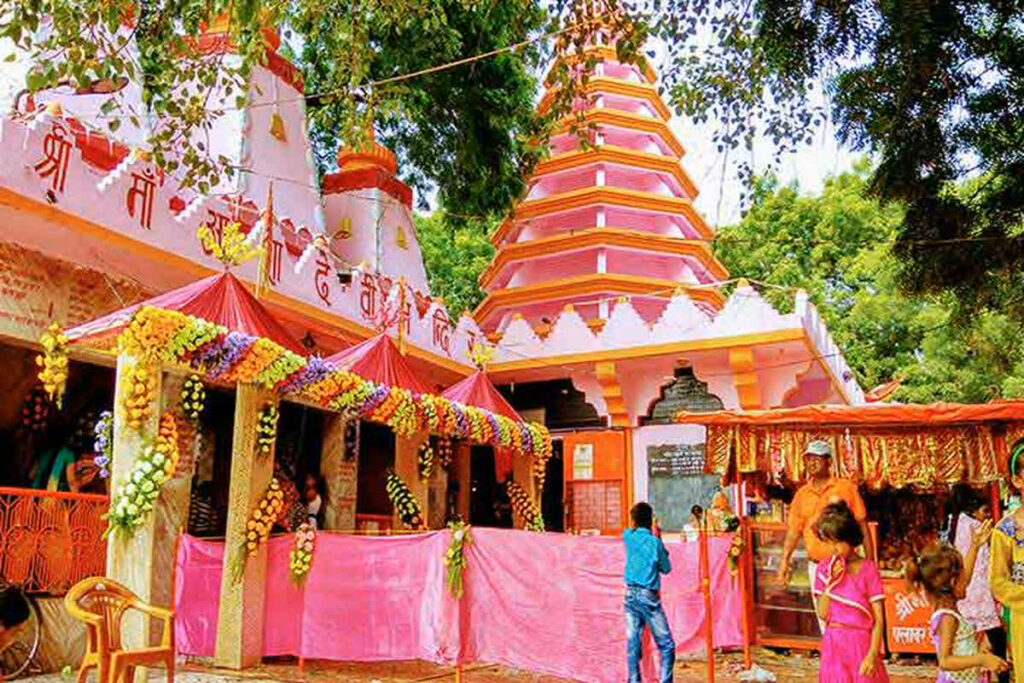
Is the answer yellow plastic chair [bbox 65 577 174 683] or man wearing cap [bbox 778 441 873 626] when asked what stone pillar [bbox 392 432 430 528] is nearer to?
man wearing cap [bbox 778 441 873 626]

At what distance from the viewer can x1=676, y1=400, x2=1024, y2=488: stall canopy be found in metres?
8.84

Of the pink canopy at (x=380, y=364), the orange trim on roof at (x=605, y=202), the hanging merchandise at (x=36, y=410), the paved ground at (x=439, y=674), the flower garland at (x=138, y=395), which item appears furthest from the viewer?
the orange trim on roof at (x=605, y=202)

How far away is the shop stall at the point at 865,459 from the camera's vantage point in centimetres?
884

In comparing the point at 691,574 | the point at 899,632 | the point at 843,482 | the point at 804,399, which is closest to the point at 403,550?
the point at 691,574

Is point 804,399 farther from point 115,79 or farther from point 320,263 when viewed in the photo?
point 115,79

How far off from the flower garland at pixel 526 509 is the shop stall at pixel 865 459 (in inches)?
167

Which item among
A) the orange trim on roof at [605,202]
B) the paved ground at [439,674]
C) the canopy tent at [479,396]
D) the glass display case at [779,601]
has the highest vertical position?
the orange trim on roof at [605,202]

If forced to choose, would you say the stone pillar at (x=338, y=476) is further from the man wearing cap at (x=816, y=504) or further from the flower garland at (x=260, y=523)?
the man wearing cap at (x=816, y=504)

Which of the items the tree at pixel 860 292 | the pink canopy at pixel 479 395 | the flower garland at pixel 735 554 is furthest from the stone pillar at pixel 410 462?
the tree at pixel 860 292

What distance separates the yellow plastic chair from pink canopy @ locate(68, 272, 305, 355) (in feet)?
8.77

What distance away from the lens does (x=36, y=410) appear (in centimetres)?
1066

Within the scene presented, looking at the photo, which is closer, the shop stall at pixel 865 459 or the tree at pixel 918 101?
the tree at pixel 918 101

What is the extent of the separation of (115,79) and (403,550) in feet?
15.0

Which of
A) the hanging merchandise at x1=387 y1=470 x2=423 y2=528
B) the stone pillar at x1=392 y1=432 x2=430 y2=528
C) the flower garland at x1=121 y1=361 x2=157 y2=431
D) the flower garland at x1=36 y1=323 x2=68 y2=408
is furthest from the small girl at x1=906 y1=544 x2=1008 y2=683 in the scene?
the stone pillar at x1=392 y1=432 x2=430 y2=528
